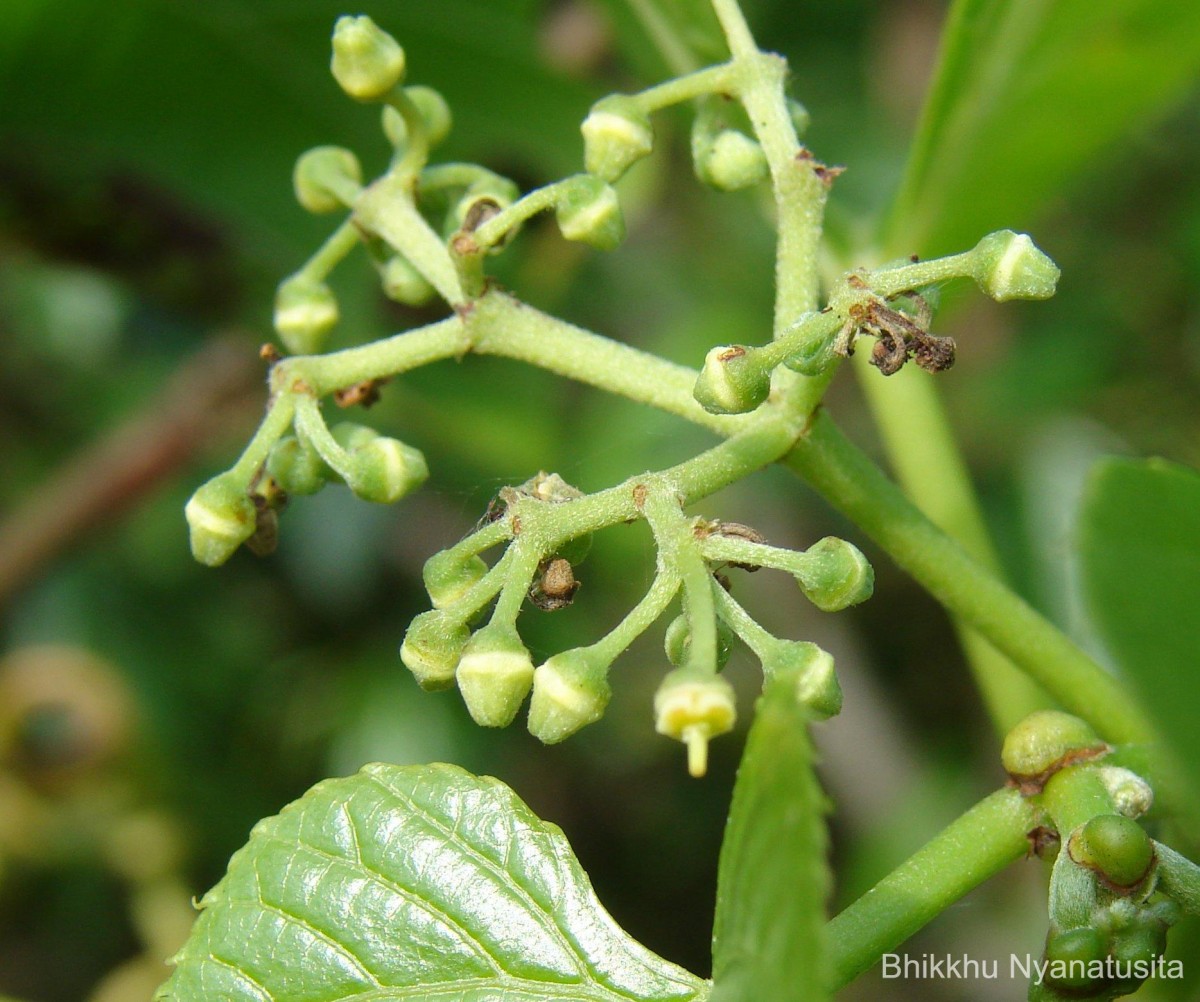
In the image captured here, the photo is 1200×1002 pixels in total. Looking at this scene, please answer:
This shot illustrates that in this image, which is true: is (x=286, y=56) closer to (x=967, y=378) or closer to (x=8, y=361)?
(x=8, y=361)

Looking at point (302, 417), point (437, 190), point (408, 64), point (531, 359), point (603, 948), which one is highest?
point (408, 64)

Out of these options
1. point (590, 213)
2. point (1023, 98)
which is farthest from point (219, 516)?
point (1023, 98)

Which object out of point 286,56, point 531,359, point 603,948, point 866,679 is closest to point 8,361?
point 286,56

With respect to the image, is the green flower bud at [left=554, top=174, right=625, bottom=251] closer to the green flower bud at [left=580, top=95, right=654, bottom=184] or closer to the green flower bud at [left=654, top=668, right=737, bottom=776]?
the green flower bud at [left=580, top=95, right=654, bottom=184]

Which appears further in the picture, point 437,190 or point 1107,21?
point 1107,21

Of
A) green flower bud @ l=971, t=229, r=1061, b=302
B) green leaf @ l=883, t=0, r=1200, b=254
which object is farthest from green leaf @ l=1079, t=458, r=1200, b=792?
green leaf @ l=883, t=0, r=1200, b=254

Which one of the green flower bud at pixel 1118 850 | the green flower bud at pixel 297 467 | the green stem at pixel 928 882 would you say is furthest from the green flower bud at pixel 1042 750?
the green flower bud at pixel 297 467
